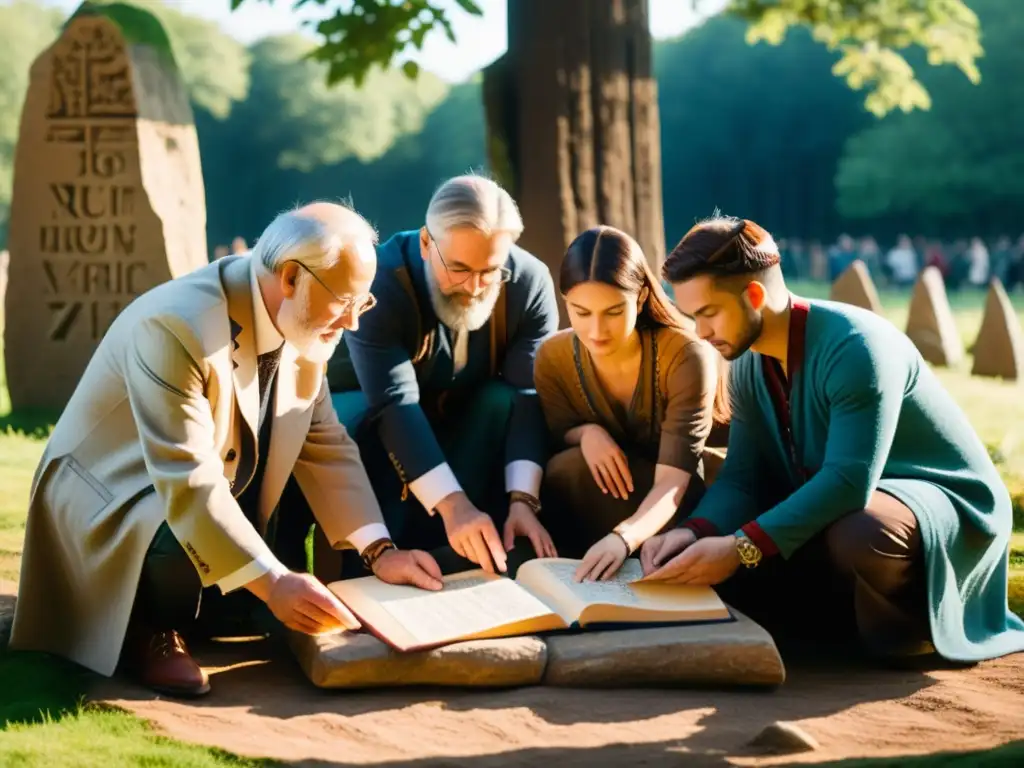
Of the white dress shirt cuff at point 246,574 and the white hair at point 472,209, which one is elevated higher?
the white hair at point 472,209

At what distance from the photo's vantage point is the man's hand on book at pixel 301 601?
3.60 metres

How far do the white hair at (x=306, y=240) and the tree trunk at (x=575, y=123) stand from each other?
4448mm

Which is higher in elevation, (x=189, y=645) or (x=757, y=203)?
(x=757, y=203)

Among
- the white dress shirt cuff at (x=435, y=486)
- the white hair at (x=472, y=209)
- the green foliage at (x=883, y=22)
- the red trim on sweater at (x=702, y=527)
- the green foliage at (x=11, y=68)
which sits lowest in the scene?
the red trim on sweater at (x=702, y=527)

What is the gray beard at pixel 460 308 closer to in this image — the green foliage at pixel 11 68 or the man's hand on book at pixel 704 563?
the man's hand on book at pixel 704 563

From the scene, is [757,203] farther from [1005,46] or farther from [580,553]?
[580,553]

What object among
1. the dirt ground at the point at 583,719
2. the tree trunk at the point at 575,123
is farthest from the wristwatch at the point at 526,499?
the tree trunk at the point at 575,123

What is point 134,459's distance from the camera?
12.6 feet

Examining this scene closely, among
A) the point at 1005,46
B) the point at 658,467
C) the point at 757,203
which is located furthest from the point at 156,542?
the point at 757,203

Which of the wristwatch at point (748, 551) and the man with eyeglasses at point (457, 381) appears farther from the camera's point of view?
the man with eyeglasses at point (457, 381)

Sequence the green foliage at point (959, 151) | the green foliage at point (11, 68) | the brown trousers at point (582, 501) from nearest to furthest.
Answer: the brown trousers at point (582, 501), the green foliage at point (959, 151), the green foliage at point (11, 68)

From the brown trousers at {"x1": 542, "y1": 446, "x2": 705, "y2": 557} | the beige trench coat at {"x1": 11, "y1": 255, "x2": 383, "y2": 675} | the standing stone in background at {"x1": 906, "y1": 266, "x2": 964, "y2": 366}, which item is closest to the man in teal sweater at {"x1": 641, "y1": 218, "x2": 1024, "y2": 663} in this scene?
the brown trousers at {"x1": 542, "y1": 446, "x2": 705, "y2": 557}

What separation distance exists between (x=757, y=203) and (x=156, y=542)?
149 ft

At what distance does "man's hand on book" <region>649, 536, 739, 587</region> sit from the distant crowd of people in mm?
26649
